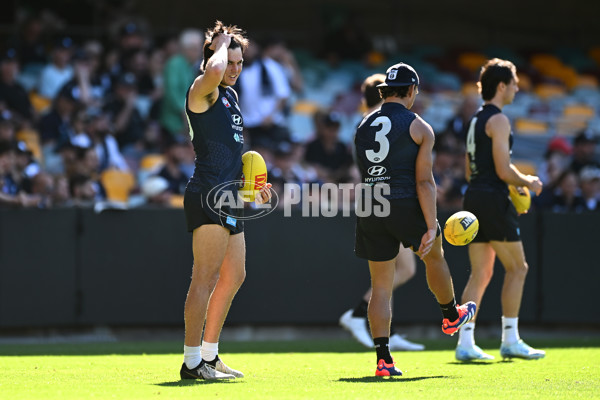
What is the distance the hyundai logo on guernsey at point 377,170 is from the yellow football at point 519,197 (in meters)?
1.97

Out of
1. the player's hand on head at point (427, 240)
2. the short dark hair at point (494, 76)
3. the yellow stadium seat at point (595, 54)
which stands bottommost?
the player's hand on head at point (427, 240)

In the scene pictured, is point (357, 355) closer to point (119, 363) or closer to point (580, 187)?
point (119, 363)

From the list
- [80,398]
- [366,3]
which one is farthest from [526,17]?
[80,398]

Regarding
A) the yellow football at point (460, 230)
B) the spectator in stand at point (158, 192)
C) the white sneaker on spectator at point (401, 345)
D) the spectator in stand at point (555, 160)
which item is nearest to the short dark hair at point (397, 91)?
the yellow football at point (460, 230)

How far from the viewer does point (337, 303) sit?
1142 cm

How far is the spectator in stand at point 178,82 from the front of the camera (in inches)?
562

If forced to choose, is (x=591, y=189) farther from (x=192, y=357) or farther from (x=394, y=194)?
(x=192, y=357)

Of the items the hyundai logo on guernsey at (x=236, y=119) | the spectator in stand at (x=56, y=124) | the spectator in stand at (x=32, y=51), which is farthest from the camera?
the spectator in stand at (x=32, y=51)

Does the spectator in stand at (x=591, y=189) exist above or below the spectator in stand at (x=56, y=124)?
below

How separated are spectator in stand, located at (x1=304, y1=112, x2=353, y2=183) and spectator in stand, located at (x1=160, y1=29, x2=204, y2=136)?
1909 millimetres

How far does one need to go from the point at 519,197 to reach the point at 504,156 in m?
0.55

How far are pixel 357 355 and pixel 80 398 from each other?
3.87 m

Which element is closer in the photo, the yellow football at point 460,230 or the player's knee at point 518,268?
the yellow football at point 460,230

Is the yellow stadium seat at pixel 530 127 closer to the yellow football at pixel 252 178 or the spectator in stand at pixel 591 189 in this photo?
the spectator in stand at pixel 591 189
